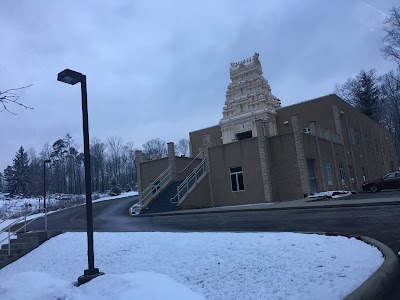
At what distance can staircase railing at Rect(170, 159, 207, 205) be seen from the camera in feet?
95.0

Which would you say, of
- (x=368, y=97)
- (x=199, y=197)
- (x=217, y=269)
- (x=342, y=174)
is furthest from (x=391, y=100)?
(x=217, y=269)

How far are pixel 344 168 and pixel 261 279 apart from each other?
1266 inches

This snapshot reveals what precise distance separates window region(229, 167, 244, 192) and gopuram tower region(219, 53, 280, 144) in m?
10.9

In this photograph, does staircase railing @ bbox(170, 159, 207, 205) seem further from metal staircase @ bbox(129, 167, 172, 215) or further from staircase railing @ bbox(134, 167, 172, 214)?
staircase railing @ bbox(134, 167, 172, 214)

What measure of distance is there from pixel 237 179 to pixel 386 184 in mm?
12032

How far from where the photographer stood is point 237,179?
30.3 meters

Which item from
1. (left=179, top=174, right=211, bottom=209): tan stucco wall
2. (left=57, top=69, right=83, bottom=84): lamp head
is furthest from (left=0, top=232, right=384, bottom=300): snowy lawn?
(left=179, top=174, right=211, bottom=209): tan stucco wall

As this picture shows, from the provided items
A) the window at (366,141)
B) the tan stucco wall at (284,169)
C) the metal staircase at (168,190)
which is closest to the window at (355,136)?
the window at (366,141)

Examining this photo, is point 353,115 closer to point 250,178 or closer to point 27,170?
point 250,178

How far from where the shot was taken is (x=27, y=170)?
79.8 m

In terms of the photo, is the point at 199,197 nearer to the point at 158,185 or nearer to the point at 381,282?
the point at 158,185

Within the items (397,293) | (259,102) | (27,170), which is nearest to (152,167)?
(259,102)

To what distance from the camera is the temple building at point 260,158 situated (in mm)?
28406

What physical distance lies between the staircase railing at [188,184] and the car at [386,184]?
1364cm
